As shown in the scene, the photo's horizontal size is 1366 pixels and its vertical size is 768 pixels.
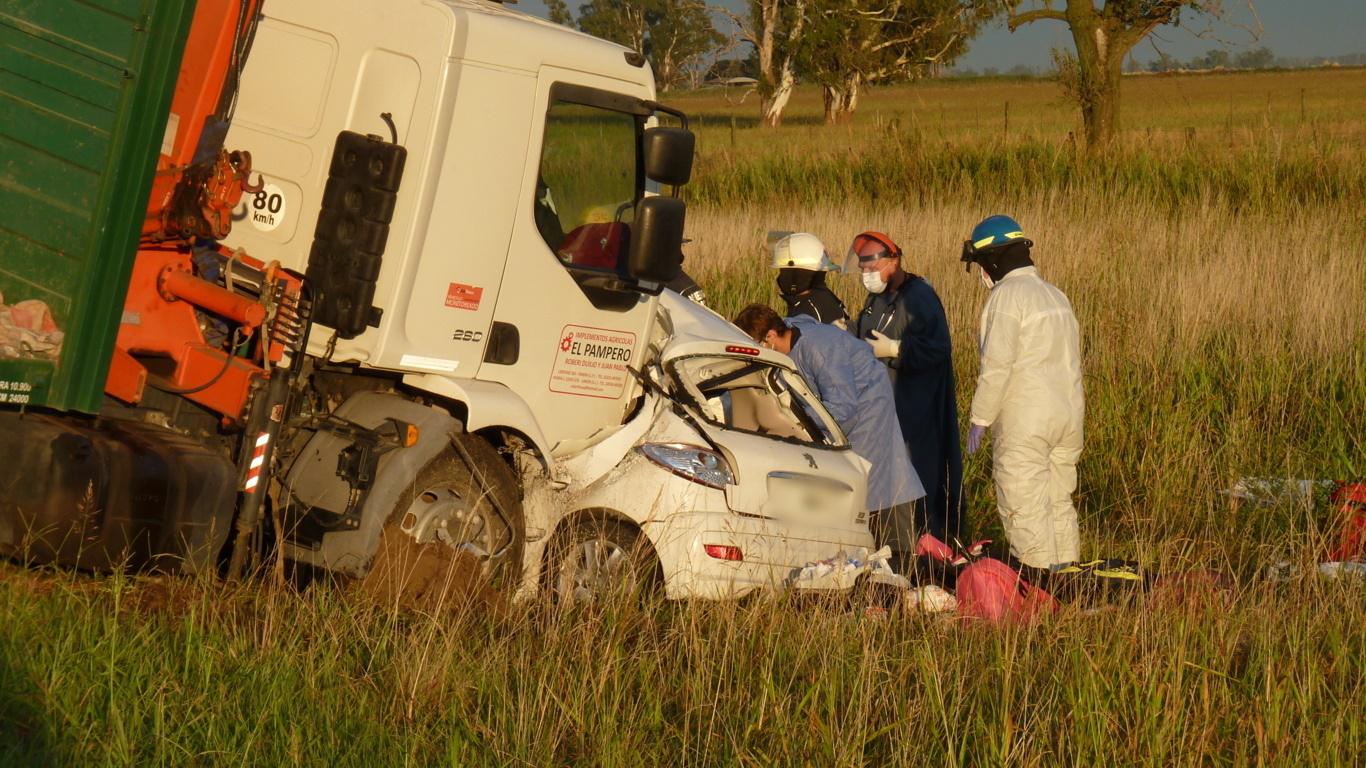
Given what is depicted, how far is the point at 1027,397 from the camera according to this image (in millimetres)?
7914

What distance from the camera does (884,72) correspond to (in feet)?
221

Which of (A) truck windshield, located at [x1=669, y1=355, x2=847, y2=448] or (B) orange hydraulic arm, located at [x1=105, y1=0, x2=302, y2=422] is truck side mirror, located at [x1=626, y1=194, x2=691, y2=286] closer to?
(A) truck windshield, located at [x1=669, y1=355, x2=847, y2=448]

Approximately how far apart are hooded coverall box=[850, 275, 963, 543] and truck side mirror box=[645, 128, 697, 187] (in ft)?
9.33

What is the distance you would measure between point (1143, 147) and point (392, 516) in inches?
583

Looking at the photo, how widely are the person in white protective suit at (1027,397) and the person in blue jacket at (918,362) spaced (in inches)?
46.2

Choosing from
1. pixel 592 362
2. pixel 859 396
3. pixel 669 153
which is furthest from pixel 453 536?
pixel 859 396

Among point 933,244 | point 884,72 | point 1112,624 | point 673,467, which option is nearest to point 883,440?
point 673,467

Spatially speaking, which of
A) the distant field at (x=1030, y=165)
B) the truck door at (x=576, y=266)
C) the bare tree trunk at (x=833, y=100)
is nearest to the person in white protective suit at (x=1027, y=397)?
the truck door at (x=576, y=266)

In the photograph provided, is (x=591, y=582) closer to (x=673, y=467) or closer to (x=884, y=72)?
(x=673, y=467)

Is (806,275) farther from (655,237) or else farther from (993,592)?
(993,592)

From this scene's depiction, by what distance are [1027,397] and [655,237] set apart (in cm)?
227

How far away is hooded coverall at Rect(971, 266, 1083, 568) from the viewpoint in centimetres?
791

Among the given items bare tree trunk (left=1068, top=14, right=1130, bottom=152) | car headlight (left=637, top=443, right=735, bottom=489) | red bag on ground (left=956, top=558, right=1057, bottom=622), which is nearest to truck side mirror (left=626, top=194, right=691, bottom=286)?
car headlight (left=637, top=443, right=735, bottom=489)

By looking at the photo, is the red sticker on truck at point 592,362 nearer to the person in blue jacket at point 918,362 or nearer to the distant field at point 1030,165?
the person in blue jacket at point 918,362
